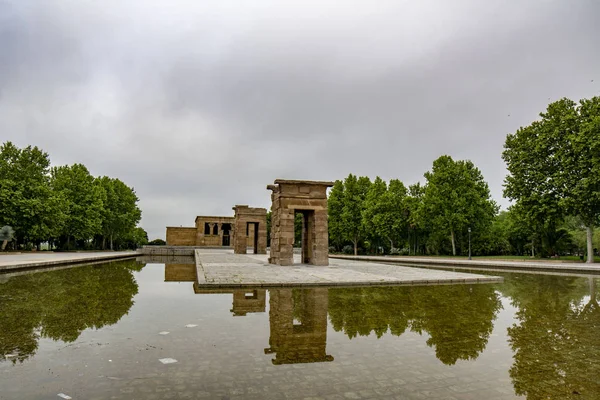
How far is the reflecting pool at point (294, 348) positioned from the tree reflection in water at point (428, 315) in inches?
1.4

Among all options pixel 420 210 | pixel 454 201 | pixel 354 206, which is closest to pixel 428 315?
pixel 454 201

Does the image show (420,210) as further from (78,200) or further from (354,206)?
(78,200)

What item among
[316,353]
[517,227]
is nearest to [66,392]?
Result: [316,353]

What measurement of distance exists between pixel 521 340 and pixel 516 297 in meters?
4.91

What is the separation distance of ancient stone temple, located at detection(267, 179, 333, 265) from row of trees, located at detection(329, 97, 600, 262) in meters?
18.9

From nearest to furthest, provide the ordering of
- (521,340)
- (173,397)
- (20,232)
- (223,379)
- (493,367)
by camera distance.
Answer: (173,397) → (223,379) → (493,367) → (521,340) → (20,232)

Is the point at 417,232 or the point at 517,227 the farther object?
the point at 417,232

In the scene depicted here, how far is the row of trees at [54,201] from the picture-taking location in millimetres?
33469

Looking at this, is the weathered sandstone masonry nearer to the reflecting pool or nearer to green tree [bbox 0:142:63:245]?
green tree [bbox 0:142:63:245]

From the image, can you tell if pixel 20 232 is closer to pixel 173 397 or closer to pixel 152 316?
pixel 152 316

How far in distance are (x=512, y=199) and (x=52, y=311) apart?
3426cm

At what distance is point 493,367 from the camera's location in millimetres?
3877

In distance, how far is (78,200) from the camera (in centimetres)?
4316

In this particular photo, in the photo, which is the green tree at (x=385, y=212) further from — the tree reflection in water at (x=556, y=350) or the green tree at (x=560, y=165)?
the tree reflection in water at (x=556, y=350)
